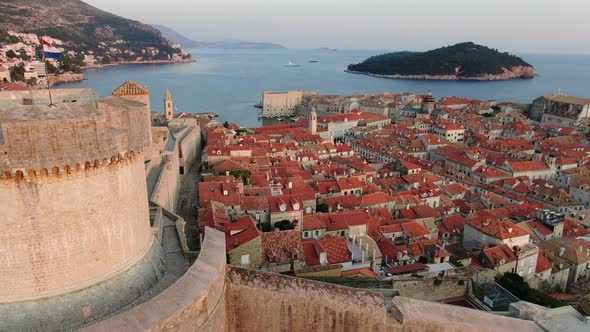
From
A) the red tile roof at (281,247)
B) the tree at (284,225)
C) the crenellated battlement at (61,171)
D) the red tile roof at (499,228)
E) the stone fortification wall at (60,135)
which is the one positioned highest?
the stone fortification wall at (60,135)

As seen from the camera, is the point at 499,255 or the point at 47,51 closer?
the point at 47,51

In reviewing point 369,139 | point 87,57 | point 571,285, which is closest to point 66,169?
point 571,285

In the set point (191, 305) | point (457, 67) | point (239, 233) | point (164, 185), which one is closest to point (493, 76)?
point (457, 67)

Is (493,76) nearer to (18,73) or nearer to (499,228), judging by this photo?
(18,73)

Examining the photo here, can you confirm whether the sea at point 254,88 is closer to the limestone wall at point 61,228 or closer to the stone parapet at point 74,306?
the stone parapet at point 74,306

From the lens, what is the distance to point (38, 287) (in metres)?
5.03

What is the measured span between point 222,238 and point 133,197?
4.82 feet

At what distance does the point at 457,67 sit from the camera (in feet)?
504

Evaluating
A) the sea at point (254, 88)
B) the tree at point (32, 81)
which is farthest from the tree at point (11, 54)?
the tree at point (32, 81)

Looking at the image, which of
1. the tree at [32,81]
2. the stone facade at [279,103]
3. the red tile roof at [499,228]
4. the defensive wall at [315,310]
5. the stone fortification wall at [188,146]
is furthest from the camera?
the stone facade at [279,103]

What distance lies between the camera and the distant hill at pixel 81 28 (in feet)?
420

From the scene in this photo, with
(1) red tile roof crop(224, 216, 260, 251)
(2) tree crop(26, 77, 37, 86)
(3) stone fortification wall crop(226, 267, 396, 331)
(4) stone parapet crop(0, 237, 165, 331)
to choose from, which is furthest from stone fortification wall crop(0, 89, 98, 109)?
(2) tree crop(26, 77, 37, 86)

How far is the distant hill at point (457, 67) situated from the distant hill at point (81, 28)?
3785 inches

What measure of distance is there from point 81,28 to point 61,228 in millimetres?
182070
